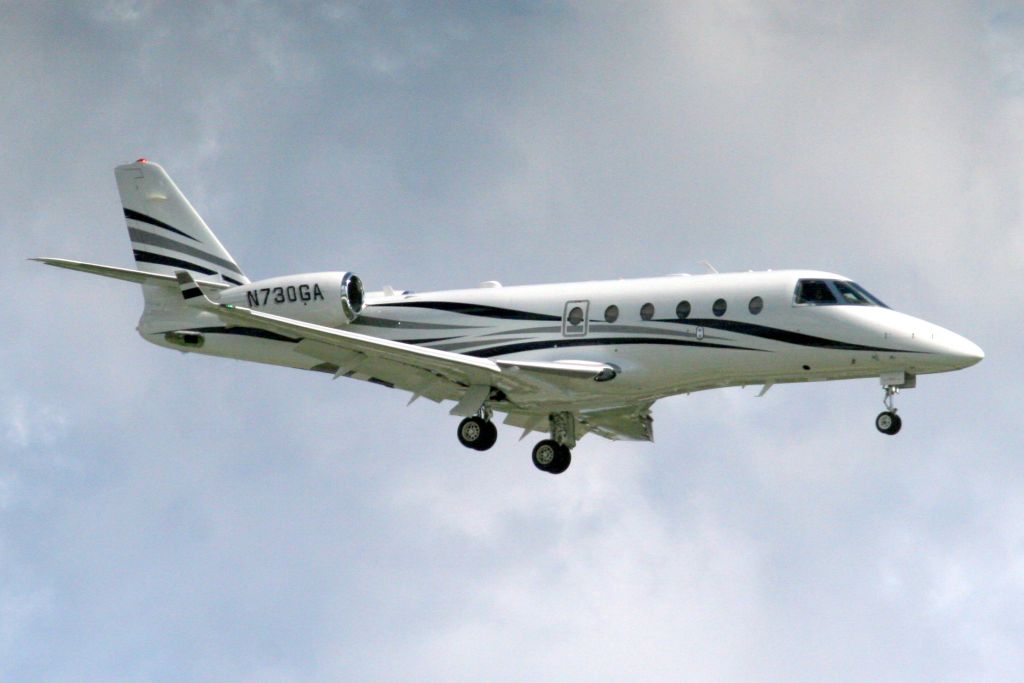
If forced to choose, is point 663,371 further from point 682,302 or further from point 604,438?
point 604,438

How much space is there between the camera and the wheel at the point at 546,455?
130ft

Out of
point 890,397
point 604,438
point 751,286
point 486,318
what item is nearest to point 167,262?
point 486,318

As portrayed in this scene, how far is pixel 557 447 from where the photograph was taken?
3972 centimetres

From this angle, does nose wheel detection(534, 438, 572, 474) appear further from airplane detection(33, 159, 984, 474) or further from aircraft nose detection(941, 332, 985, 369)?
aircraft nose detection(941, 332, 985, 369)

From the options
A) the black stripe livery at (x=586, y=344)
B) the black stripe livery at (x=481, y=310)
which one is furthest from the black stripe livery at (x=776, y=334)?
the black stripe livery at (x=481, y=310)

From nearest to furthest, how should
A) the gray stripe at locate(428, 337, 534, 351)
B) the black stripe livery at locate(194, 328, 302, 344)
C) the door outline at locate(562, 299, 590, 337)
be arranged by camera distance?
the door outline at locate(562, 299, 590, 337) < the gray stripe at locate(428, 337, 534, 351) < the black stripe livery at locate(194, 328, 302, 344)

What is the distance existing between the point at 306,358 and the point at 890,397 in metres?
13.6

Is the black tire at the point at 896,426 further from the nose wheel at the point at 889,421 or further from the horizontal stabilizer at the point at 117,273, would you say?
the horizontal stabilizer at the point at 117,273

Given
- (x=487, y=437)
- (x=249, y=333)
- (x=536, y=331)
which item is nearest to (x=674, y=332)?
(x=536, y=331)

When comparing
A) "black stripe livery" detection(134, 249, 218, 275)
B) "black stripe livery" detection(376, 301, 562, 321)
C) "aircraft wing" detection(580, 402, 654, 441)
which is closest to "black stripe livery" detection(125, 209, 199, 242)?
"black stripe livery" detection(134, 249, 218, 275)

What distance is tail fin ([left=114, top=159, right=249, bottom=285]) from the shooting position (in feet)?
137

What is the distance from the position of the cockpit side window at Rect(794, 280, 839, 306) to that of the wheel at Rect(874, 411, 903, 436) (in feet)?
8.57

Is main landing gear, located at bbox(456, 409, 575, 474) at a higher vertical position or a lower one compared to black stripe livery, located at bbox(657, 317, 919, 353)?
lower

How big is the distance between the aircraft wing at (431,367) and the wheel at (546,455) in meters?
2.42
